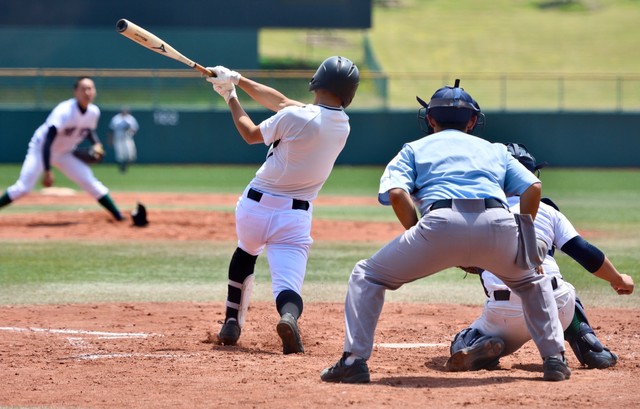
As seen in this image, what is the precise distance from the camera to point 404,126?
32.2m

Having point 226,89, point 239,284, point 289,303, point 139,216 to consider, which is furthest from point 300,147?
point 139,216

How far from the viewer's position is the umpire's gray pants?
16.4 feet

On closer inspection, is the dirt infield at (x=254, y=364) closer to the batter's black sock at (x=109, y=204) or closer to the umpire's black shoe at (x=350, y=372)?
the umpire's black shoe at (x=350, y=372)

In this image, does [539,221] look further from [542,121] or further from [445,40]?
[445,40]

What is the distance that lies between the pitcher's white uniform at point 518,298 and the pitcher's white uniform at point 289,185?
128 centimetres

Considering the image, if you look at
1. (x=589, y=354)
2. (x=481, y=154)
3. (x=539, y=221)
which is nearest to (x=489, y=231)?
(x=481, y=154)

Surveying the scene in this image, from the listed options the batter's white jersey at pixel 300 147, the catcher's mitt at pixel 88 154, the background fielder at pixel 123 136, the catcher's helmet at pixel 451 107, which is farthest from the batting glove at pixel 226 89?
the background fielder at pixel 123 136

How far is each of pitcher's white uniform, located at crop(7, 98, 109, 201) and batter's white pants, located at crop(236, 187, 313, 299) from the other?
26.2ft

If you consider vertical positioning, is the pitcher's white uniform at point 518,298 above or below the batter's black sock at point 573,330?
above

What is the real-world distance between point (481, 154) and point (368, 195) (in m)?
16.9

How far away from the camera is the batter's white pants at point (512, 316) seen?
18.9 ft

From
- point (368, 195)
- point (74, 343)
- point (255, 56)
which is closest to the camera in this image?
point (74, 343)

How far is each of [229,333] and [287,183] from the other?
1090 millimetres

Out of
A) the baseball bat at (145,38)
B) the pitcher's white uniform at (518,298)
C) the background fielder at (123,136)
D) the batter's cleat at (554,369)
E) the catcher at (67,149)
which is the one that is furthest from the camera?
the background fielder at (123,136)
